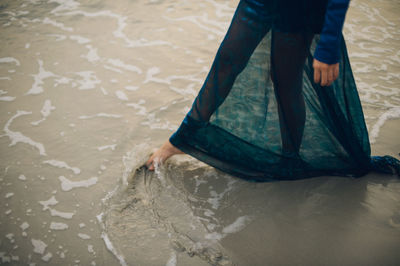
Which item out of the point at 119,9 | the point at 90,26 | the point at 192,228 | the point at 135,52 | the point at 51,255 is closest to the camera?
the point at 51,255

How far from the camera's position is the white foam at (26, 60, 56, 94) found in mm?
2430

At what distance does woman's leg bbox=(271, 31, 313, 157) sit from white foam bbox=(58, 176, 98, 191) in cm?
108

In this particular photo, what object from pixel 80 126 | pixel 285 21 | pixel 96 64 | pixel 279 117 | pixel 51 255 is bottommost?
pixel 51 255

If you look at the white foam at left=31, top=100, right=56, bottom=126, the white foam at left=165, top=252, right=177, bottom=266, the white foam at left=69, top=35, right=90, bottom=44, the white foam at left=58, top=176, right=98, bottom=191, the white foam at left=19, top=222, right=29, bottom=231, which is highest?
the white foam at left=69, top=35, right=90, bottom=44

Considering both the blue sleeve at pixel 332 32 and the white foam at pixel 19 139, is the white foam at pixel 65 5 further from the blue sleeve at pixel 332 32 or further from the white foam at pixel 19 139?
the blue sleeve at pixel 332 32

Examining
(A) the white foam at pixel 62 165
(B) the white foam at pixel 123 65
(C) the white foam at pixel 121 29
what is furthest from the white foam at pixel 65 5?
(A) the white foam at pixel 62 165

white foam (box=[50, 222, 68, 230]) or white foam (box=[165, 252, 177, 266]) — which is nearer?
white foam (box=[165, 252, 177, 266])

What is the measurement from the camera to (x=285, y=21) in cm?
121

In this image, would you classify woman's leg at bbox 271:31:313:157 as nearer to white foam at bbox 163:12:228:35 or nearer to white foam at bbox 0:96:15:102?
white foam at bbox 0:96:15:102

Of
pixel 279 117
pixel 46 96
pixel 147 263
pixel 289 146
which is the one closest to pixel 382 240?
pixel 289 146

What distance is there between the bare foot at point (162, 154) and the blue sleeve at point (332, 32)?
858 millimetres

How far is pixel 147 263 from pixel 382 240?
1071 mm

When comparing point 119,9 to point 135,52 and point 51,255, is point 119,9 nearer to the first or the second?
point 135,52

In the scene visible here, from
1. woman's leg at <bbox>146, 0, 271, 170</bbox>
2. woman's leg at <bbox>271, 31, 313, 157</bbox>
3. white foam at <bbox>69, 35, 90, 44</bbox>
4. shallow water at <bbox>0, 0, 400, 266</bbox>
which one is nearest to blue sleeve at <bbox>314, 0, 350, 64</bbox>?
woman's leg at <bbox>271, 31, 313, 157</bbox>
